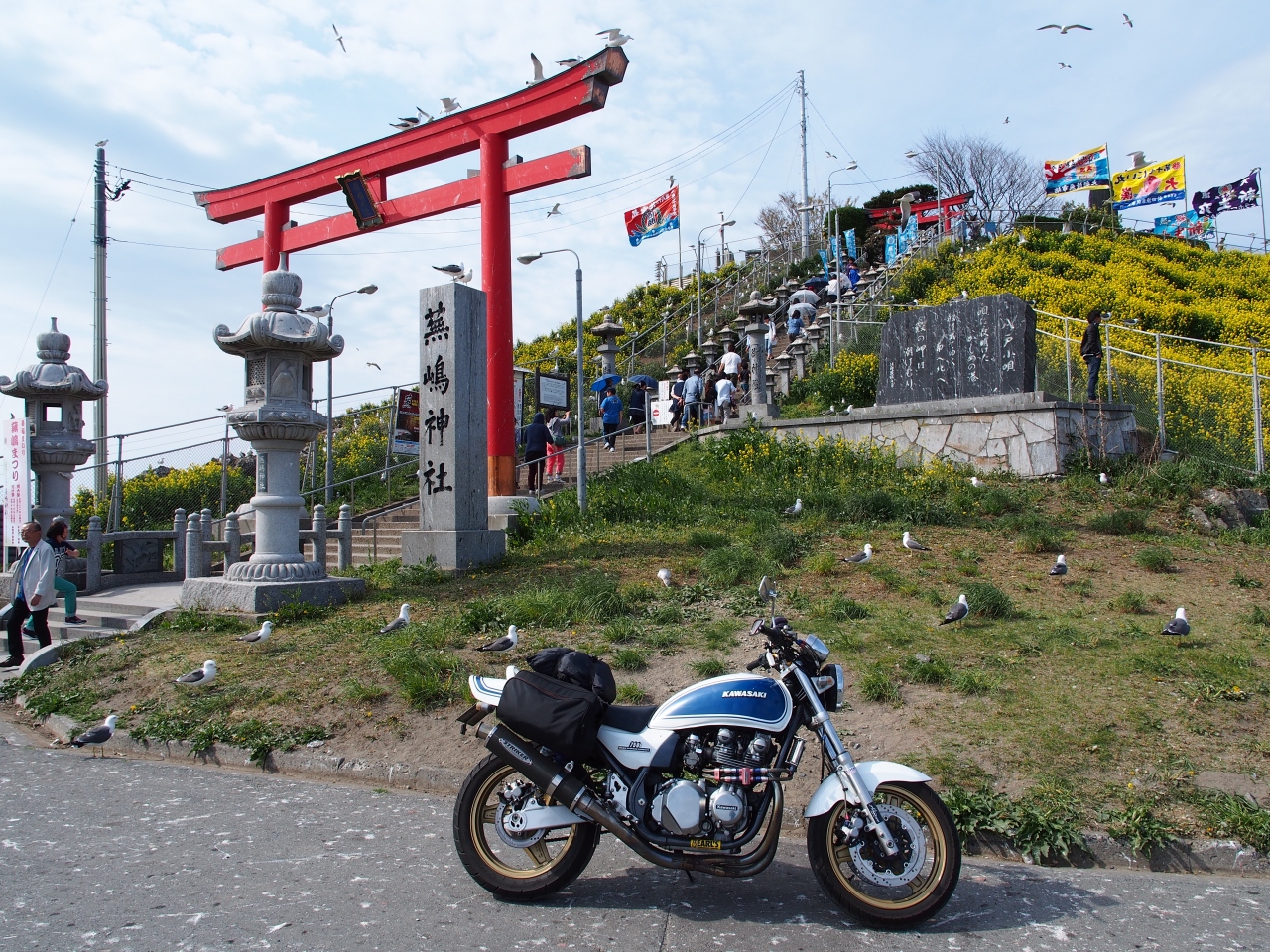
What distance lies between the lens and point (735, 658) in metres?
7.06

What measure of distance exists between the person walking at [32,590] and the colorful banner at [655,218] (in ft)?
82.7

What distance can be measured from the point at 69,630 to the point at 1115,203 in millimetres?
45685

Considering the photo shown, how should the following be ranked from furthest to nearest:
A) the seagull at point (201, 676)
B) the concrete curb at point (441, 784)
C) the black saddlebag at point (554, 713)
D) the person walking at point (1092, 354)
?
the person walking at point (1092, 354) < the seagull at point (201, 676) < the concrete curb at point (441, 784) < the black saddlebag at point (554, 713)

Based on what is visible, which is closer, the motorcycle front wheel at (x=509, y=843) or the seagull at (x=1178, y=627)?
the motorcycle front wheel at (x=509, y=843)

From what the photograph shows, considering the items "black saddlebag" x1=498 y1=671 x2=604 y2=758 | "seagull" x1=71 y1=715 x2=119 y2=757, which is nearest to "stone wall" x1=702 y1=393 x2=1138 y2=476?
"black saddlebag" x1=498 y1=671 x2=604 y2=758

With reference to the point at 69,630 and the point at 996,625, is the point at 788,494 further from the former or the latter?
the point at 69,630

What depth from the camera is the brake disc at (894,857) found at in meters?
3.82

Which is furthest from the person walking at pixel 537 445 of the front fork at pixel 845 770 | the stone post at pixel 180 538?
the front fork at pixel 845 770

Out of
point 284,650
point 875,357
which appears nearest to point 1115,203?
point 875,357

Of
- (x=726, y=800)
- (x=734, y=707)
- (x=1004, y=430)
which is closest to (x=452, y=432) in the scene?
(x=1004, y=430)

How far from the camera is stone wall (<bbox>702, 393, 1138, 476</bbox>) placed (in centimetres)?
1299

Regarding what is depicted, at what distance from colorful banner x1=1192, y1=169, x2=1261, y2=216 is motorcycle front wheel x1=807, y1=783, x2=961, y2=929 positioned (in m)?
50.5

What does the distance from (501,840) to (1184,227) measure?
49.9 metres

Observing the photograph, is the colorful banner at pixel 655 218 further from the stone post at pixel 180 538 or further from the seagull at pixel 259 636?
the seagull at pixel 259 636
